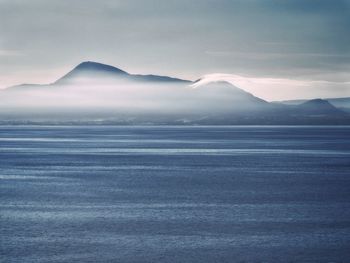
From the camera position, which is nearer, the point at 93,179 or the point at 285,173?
the point at 93,179

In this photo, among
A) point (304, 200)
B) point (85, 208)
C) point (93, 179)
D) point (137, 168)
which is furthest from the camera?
point (137, 168)

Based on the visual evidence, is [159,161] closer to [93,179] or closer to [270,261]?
[93,179]

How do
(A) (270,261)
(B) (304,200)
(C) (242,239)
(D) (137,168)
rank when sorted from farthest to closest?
(D) (137,168) → (B) (304,200) → (C) (242,239) → (A) (270,261)

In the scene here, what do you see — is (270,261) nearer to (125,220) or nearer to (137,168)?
(125,220)

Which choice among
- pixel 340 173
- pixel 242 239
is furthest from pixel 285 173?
pixel 242 239

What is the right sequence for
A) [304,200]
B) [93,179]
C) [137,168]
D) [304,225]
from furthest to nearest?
[137,168] < [93,179] < [304,200] < [304,225]

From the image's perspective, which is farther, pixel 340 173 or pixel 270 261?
pixel 340 173


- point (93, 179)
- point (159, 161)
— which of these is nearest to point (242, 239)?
point (93, 179)

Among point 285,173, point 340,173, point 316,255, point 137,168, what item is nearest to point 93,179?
point 137,168

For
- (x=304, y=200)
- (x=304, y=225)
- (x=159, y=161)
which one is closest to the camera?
(x=304, y=225)
